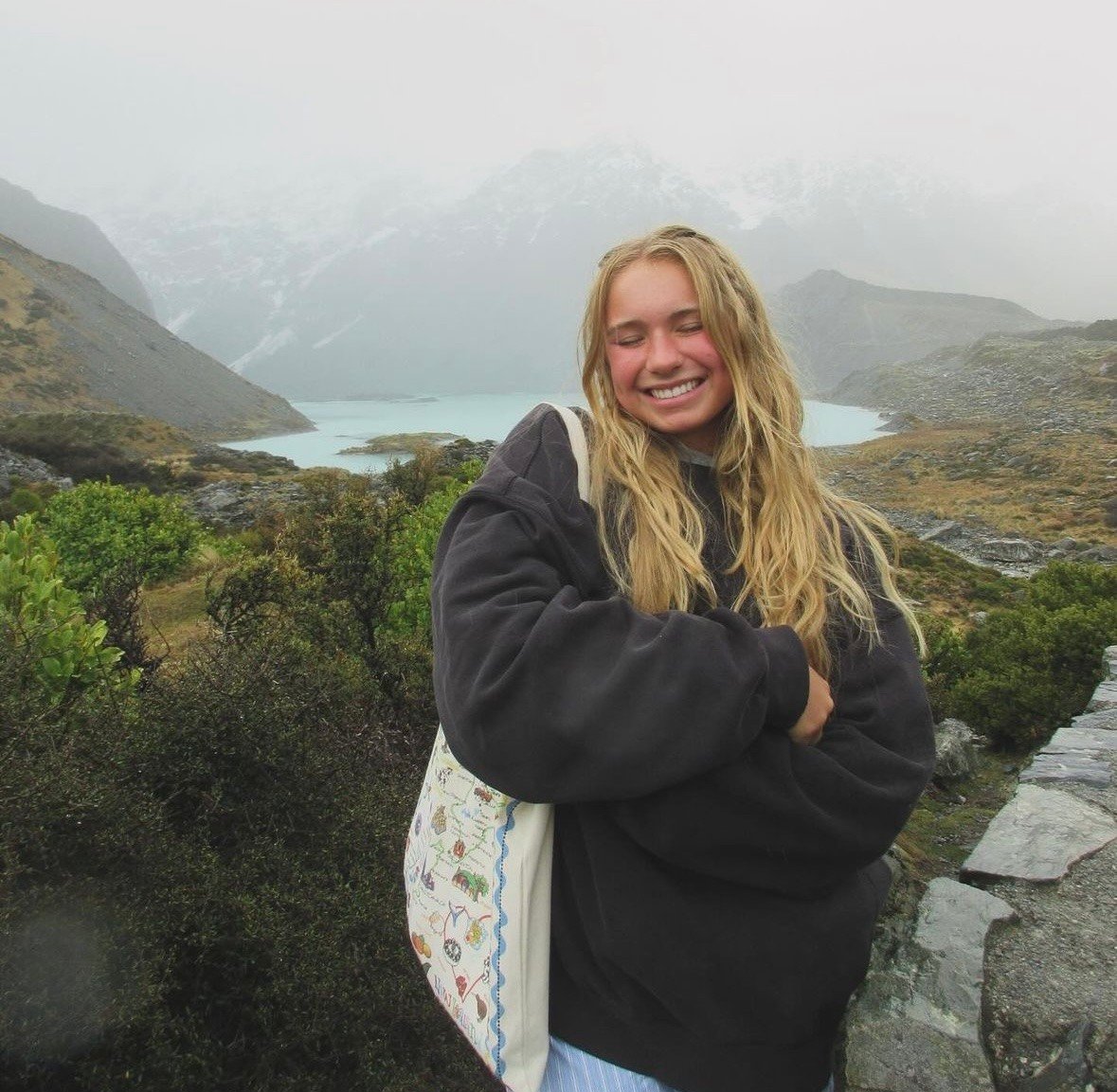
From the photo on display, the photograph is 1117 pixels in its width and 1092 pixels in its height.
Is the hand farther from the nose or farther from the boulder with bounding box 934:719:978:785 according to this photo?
the boulder with bounding box 934:719:978:785

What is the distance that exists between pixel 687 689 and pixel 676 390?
689 millimetres

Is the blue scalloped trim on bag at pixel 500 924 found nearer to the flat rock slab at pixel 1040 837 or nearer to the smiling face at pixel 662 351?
the smiling face at pixel 662 351

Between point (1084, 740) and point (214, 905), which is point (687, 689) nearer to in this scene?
point (214, 905)

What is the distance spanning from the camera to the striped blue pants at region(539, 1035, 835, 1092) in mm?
1423

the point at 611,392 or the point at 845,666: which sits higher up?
the point at 611,392

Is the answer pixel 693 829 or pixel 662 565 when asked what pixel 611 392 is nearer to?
pixel 662 565

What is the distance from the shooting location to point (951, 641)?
9586 mm

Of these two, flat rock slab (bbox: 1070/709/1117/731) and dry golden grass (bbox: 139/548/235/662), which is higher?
flat rock slab (bbox: 1070/709/1117/731)

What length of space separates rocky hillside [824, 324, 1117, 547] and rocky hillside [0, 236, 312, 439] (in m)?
59.0

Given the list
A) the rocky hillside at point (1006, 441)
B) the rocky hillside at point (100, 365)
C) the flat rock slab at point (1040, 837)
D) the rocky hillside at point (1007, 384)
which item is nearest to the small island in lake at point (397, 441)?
the rocky hillside at point (100, 365)

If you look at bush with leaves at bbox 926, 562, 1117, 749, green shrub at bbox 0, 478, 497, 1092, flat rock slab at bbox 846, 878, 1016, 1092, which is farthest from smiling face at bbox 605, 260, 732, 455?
bush with leaves at bbox 926, 562, 1117, 749

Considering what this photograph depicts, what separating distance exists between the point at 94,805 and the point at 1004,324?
186759 millimetres

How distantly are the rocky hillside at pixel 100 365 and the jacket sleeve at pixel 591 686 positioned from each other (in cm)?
7086

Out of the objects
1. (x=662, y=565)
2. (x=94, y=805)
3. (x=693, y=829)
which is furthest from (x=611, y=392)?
(x=94, y=805)
